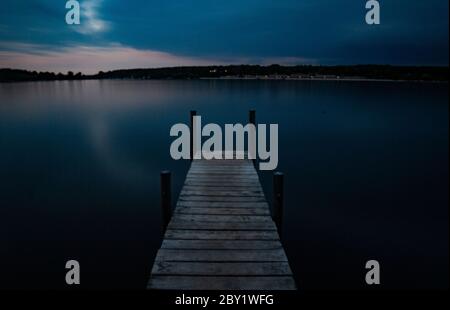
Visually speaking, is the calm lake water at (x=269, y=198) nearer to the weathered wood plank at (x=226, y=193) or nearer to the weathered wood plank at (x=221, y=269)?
the weathered wood plank at (x=226, y=193)

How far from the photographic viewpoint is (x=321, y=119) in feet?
86.7

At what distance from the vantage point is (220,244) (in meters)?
5.08

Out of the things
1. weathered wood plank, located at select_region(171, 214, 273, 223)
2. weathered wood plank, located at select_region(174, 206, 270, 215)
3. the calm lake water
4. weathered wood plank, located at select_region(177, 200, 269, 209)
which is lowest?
the calm lake water

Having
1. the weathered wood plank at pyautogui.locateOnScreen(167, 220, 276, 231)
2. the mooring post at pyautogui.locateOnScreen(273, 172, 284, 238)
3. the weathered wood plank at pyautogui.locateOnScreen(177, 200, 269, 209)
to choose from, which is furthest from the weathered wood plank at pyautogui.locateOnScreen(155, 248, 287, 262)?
the weathered wood plank at pyautogui.locateOnScreen(177, 200, 269, 209)

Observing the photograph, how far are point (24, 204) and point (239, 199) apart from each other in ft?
24.2

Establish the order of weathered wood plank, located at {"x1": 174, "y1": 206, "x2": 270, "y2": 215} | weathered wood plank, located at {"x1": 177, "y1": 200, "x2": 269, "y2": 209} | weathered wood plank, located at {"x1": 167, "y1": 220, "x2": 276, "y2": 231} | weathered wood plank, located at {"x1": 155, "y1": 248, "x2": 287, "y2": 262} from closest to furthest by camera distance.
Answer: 1. weathered wood plank, located at {"x1": 155, "y1": 248, "x2": 287, "y2": 262}
2. weathered wood plank, located at {"x1": 167, "y1": 220, "x2": 276, "y2": 231}
3. weathered wood plank, located at {"x1": 174, "y1": 206, "x2": 270, "y2": 215}
4. weathered wood plank, located at {"x1": 177, "y1": 200, "x2": 269, "y2": 209}

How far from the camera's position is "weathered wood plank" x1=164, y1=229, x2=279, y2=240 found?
5266 mm

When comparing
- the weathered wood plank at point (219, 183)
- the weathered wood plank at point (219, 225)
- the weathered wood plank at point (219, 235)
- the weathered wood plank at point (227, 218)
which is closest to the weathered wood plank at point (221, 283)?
the weathered wood plank at point (219, 235)

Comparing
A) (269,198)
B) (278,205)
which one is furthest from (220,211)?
(269,198)

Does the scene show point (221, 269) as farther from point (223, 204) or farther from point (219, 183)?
point (219, 183)

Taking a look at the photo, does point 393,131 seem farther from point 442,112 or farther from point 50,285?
point 50,285

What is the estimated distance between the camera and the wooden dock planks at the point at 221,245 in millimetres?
4188

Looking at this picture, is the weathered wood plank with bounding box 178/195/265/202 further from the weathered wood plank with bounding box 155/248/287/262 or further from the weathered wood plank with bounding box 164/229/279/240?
the weathered wood plank with bounding box 155/248/287/262

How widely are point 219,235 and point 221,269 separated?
37.8 inches
